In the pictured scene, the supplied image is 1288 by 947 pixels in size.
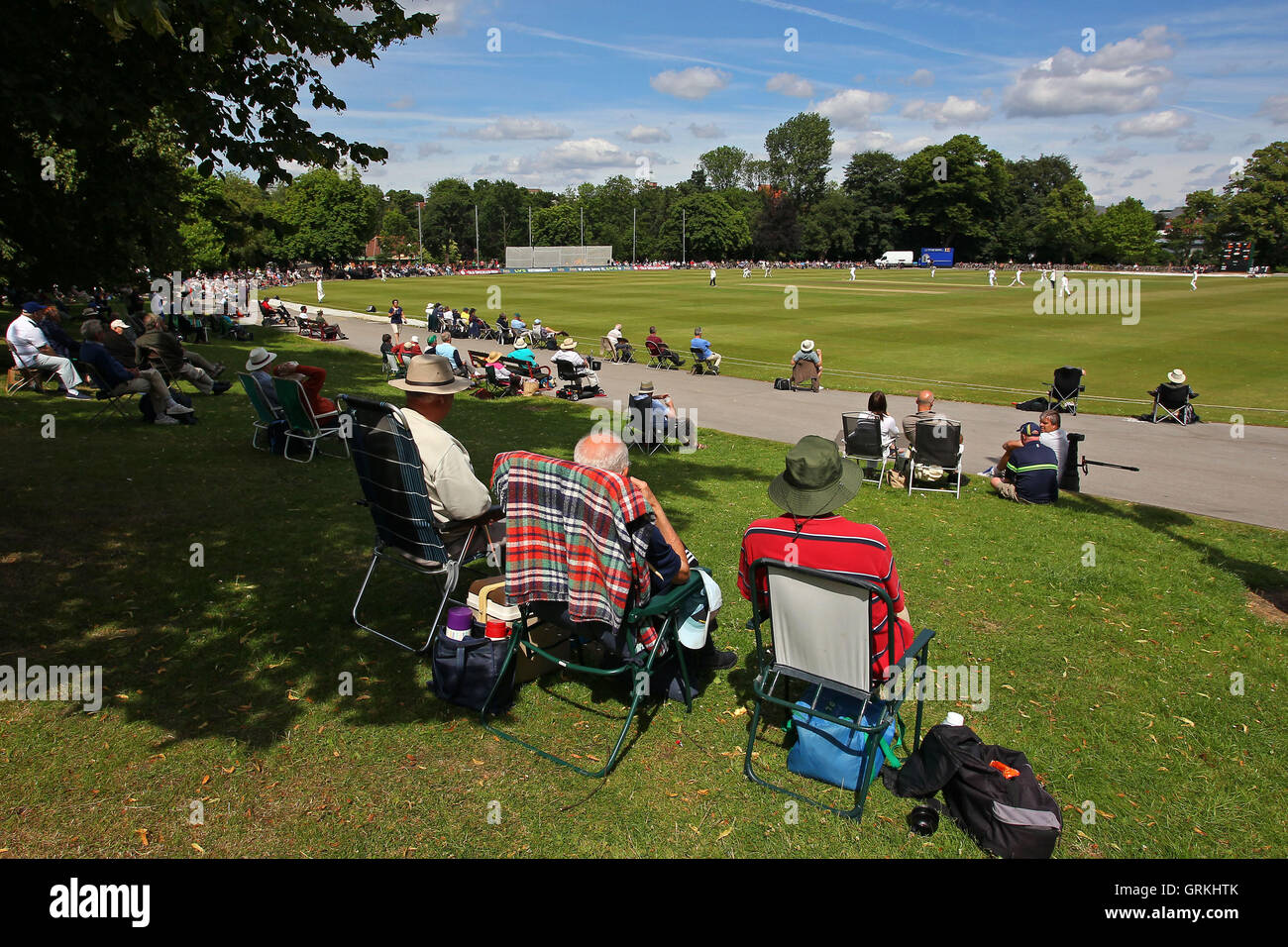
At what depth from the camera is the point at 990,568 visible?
7312 mm

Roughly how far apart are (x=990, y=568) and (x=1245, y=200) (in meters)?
126

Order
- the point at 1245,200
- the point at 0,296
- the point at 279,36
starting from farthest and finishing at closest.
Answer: the point at 1245,200, the point at 0,296, the point at 279,36

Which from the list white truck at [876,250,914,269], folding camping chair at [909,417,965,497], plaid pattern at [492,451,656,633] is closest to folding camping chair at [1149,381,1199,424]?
folding camping chair at [909,417,965,497]

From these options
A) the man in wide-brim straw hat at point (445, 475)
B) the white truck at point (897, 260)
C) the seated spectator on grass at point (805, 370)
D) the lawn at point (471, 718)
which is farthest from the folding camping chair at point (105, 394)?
the white truck at point (897, 260)

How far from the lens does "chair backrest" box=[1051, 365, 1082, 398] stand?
673 inches

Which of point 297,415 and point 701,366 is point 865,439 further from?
point 701,366

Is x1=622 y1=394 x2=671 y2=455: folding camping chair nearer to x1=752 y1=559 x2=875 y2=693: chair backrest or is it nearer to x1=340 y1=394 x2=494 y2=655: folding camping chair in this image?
x1=340 y1=394 x2=494 y2=655: folding camping chair

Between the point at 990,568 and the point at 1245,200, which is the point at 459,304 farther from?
the point at 1245,200

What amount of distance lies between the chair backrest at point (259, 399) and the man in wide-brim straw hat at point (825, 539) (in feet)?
26.8

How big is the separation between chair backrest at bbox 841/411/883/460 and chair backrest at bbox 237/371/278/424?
7564mm

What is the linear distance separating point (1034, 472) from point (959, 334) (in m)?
25.2

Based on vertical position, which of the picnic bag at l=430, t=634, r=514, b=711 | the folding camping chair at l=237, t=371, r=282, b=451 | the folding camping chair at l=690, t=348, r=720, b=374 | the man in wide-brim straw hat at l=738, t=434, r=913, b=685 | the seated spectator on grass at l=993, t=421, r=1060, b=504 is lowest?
the picnic bag at l=430, t=634, r=514, b=711

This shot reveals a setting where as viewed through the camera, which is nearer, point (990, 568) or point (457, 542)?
point (457, 542)
